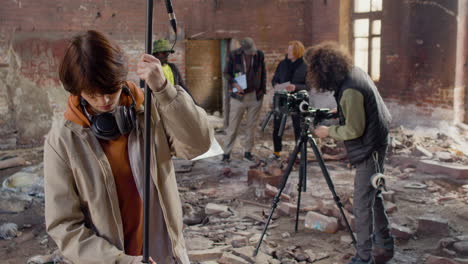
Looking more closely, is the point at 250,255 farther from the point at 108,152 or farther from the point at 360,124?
the point at 108,152

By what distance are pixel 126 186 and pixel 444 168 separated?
21.3 ft

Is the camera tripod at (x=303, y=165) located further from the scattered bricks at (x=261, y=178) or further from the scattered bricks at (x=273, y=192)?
the scattered bricks at (x=261, y=178)

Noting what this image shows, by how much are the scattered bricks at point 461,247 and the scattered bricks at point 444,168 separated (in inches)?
101

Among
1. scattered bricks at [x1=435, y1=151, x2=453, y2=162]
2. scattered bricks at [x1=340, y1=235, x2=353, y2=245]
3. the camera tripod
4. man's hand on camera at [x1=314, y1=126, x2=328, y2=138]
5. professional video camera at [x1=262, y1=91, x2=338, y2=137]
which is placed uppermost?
professional video camera at [x1=262, y1=91, x2=338, y2=137]

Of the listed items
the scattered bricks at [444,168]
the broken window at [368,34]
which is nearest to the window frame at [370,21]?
the broken window at [368,34]

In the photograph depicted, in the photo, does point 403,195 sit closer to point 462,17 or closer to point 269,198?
point 269,198

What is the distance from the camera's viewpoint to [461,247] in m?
5.03

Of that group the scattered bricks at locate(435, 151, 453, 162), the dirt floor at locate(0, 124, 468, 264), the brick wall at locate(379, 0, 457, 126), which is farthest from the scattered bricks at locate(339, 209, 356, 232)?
the brick wall at locate(379, 0, 457, 126)

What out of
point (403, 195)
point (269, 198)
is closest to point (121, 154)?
point (269, 198)

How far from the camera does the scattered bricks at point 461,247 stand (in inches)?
197

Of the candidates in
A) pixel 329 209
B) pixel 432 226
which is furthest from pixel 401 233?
pixel 329 209

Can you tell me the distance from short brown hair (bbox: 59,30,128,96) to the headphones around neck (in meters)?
0.10

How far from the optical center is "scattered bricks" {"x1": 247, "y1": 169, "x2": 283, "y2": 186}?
7129 mm

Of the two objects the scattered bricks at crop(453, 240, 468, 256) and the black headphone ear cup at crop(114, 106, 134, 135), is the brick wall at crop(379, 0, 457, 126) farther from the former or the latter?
the black headphone ear cup at crop(114, 106, 134, 135)
